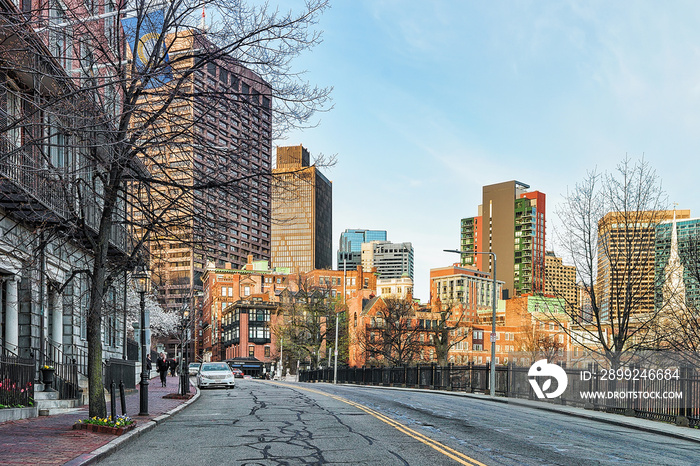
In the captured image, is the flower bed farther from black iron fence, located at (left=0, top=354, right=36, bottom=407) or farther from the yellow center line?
the yellow center line

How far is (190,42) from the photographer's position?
50.4 feet

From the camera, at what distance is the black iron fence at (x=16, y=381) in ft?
53.8

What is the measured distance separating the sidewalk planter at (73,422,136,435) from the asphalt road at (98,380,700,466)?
1.23 ft

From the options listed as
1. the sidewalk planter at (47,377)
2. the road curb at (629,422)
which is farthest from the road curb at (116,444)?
the road curb at (629,422)

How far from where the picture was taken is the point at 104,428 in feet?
47.0

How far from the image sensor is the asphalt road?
1164cm

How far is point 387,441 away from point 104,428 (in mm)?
5768

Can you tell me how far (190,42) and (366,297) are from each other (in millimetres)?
116571

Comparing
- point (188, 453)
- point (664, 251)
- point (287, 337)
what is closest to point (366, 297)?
point (287, 337)

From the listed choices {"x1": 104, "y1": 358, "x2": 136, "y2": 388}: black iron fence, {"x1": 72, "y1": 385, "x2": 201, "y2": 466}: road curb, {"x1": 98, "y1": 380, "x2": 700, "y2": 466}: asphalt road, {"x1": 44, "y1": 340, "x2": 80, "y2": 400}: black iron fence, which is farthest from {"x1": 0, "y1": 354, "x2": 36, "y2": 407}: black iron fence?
{"x1": 104, "y1": 358, "x2": 136, "y2": 388}: black iron fence

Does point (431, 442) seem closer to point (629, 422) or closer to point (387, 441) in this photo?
point (387, 441)

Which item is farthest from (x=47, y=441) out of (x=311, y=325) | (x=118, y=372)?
(x=311, y=325)

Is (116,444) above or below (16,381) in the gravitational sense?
below

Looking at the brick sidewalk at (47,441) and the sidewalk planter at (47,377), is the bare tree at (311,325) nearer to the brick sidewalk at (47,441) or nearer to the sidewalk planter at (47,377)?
the sidewalk planter at (47,377)
